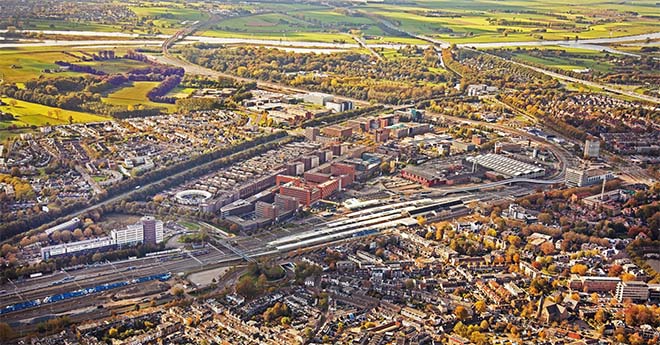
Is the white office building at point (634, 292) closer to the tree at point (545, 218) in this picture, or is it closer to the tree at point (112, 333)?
the tree at point (545, 218)

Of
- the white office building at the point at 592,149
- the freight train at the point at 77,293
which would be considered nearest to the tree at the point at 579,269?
the freight train at the point at 77,293

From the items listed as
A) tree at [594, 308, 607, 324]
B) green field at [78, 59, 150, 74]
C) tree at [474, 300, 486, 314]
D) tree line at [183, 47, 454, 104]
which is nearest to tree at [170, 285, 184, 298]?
tree at [474, 300, 486, 314]

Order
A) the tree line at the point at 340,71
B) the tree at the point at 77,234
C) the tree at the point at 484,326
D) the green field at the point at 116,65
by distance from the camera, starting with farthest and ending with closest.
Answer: the tree line at the point at 340,71 → the green field at the point at 116,65 → the tree at the point at 77,234 → the tree at the point at 484,326

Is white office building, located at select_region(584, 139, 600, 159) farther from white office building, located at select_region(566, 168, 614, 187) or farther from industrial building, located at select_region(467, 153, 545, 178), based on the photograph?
industrial building, located at select_region(467, 153, 545, 178)

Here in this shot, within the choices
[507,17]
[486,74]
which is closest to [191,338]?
[486,74]

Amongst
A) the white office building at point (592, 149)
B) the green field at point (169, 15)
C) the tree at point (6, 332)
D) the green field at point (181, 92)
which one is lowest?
the tree at point (6, 332)

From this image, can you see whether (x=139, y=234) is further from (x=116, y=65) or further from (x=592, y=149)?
(x=592, y=149)

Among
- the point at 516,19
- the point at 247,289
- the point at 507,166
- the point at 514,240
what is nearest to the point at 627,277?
the point at 514,240
